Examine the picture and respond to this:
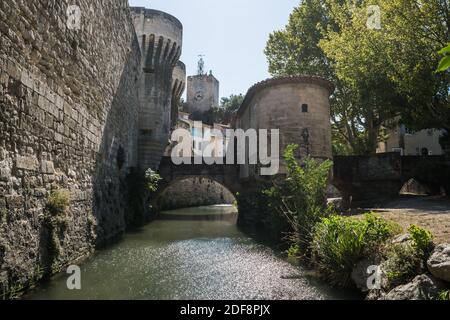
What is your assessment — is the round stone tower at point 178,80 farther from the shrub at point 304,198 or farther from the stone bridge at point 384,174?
the shrub at point 304,198

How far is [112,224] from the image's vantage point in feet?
35.4

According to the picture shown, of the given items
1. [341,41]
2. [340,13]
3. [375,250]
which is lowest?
[375,250]

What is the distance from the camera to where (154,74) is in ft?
58.7

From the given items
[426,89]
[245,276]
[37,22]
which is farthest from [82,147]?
[426,89]

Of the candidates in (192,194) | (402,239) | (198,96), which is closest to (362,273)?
(402,239)

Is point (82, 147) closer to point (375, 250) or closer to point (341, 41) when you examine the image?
point (375, 250)

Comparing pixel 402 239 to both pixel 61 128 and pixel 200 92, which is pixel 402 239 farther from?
pixel 200 92

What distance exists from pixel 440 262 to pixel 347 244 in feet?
6.31

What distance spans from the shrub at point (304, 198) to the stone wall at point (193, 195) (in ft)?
52.1

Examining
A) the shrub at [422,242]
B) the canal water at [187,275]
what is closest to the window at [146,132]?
the canal water at [187,275]

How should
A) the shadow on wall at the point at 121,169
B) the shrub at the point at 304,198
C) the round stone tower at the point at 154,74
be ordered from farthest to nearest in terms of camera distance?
the round stone tower at the point at 154,74, the shadow on wall at the point at 121,169, the shrub at the point at 304,198

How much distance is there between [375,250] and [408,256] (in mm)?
969

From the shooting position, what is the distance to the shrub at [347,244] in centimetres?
582
